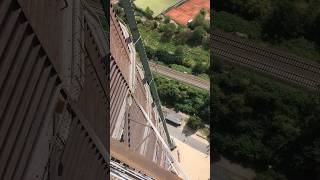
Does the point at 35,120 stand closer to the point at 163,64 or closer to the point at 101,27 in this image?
the point at 101,27

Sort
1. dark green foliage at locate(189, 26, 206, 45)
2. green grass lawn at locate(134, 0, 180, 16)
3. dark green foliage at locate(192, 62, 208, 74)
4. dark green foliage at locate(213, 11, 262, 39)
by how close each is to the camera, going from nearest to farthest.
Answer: dark green foliage at locate(213, 11, 262, 39)
dark green foliage at locate(192, 62, 208, 74)
dark green foliage at locate(189, 26, 206, 45)
green grass lawn at locate(134, 0, 180, 16)

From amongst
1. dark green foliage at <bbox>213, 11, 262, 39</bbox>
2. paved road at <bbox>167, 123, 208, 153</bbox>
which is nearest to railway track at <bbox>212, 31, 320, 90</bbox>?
dark green foliage at <bbox>213, 11, 262, 39</bbox>

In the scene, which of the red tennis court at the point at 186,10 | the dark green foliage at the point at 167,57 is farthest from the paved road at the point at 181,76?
the red tennis court at the point at 186,10

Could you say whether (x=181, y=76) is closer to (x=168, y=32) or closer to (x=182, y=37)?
(x=182, y=37)

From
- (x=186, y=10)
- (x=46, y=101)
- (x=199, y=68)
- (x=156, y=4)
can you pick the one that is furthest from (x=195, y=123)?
(x=46, y=101)

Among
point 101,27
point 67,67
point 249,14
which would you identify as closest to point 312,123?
point 249,14

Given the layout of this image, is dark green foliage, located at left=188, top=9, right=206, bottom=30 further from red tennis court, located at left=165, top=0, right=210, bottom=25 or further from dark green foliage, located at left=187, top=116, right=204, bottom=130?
dark green foliage, located at left=187, top=116, right=204, bottom=130
